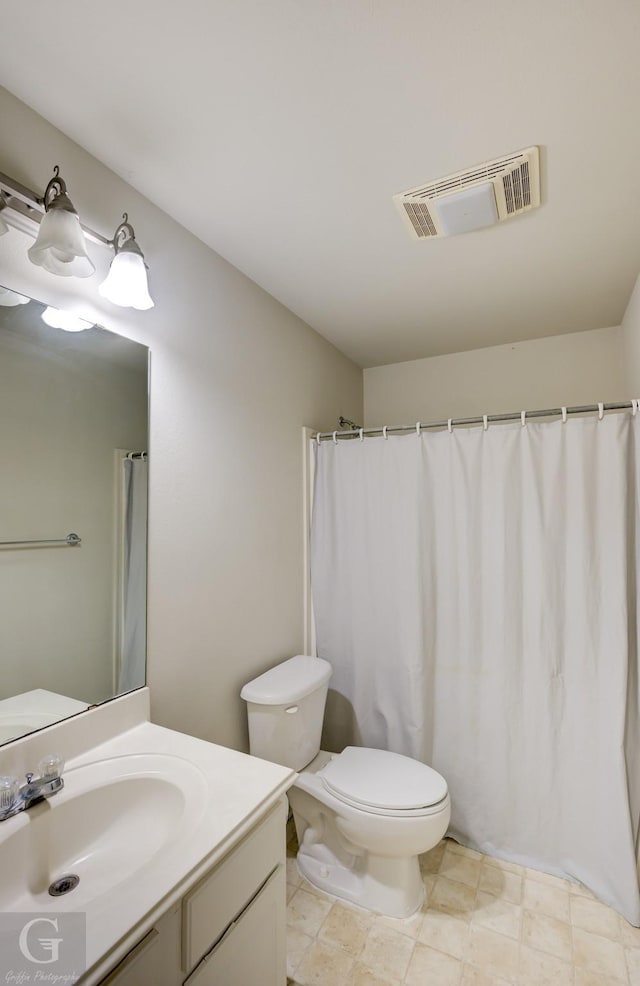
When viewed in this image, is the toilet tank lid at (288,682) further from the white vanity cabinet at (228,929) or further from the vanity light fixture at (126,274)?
the vanity light fixture at (126,274)

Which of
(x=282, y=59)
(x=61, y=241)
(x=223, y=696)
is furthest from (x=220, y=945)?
(x=282, y=59)

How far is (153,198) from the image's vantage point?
4.56 feet

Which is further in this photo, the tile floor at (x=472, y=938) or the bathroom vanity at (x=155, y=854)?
the tile floor at (x=472, y=938)

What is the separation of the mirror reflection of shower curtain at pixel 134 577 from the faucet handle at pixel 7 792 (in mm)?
372

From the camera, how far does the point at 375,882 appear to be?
1588mm

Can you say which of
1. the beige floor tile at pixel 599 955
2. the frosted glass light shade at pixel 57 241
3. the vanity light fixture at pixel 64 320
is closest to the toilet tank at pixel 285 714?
the beige floor tile at pixel 599 955

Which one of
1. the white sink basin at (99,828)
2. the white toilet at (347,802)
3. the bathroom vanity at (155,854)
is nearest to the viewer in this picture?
the bathroom vanity at (155,854)

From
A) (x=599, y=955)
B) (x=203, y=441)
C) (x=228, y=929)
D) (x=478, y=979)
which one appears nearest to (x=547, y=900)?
(x=599, y=955)

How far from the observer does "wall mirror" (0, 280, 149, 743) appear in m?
1.04

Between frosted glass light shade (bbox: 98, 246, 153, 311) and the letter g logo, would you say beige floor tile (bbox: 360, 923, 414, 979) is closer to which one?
the letter g logo

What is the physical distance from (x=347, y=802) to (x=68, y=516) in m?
1.32

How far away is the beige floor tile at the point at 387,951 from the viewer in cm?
139

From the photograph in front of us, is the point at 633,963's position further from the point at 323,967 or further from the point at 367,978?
the point at 323,967
